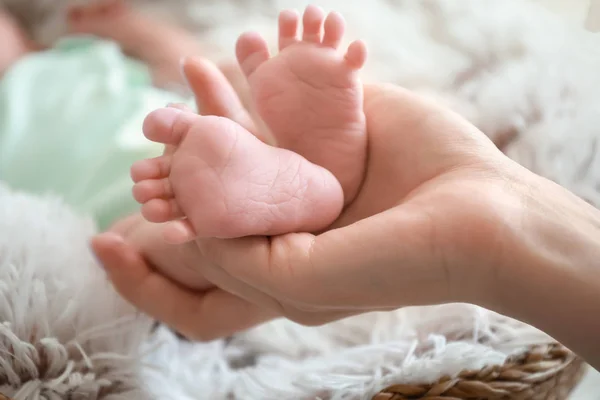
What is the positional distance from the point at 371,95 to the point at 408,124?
0.26ft

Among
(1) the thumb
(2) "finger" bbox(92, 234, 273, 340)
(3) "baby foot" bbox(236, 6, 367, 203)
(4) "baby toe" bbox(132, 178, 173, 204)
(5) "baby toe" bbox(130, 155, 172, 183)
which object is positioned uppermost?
(3) "baby foot" bbox(236, 6, 367, 203)

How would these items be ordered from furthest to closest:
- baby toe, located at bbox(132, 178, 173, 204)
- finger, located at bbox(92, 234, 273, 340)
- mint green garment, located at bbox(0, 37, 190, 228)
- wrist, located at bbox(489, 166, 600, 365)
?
mint green garment, located at bbox(0, 37, 190, 228), finger, located at bbox(92, 234, 273, 340), baby toe, located at bbox(132, 178, 173, 204), wrist, located at bbox(489, 166, 600, 365)

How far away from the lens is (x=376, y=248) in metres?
0.48

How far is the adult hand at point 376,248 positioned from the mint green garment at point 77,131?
20cm

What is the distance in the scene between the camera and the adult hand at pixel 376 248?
0.46 metres

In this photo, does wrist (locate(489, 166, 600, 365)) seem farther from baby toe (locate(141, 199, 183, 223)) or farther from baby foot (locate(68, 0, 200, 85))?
baby foot (locate(68, 0, 200, 85))

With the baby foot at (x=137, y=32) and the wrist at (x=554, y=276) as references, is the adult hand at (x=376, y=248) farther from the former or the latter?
the baby foot at (x=137, y=32)

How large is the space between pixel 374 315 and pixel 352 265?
26cm

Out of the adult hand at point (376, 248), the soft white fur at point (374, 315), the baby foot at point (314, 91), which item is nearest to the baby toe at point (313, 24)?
the baby foot at point (314, 91)

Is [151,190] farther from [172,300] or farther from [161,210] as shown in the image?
[172,300]

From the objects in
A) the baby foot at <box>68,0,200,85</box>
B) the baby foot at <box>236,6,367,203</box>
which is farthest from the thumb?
the baby foot at <box>68,0,200,85</box>

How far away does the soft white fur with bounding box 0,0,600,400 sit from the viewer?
623mm

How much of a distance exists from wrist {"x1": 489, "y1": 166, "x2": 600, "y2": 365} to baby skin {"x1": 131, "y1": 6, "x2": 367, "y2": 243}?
193 millimetres

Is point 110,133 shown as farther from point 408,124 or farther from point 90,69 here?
point 408,124
